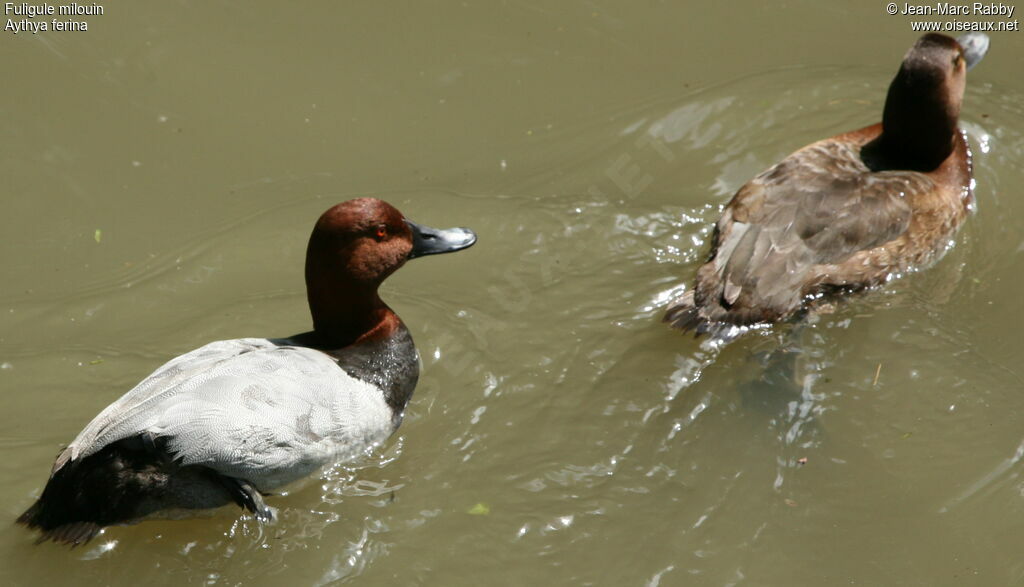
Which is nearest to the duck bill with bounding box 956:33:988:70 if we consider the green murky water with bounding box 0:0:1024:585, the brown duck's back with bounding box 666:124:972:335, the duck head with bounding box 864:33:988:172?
the duck head with bounding box 864:33:988:172

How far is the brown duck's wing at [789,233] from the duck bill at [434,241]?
3.22 ft

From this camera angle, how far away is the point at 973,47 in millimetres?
5566

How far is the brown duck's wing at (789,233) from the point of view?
4.54 metres

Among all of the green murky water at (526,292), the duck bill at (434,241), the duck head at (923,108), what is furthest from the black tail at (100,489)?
the duck head at (923,108)

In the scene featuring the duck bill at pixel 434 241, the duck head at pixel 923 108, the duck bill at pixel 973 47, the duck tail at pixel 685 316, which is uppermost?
the duck bill at pixel 973 47

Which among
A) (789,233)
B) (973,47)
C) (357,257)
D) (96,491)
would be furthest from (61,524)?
(973,47)

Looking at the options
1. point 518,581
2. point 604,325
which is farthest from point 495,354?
point 518,581

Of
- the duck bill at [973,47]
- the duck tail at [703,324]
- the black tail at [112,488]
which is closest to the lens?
the black tail at [112,488]

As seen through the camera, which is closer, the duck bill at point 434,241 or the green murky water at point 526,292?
the green murky water at point 526,292

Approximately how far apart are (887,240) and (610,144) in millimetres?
1648

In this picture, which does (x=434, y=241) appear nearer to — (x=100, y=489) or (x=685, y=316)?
(x=685, y=316)

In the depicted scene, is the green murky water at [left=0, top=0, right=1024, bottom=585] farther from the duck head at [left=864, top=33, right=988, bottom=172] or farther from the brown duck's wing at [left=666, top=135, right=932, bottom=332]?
the duck head at [left=864, top=33, right=988, bottom=172]

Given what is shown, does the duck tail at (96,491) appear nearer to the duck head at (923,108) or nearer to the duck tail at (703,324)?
the duck tail at (703,324)

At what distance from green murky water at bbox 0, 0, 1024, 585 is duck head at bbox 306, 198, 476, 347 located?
47 cm
